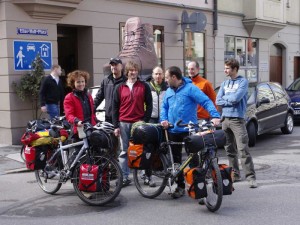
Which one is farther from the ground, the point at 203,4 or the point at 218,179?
the point at 203,4

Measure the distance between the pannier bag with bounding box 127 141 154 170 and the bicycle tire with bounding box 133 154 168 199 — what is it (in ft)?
0.57

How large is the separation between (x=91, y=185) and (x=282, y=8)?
16790 millimetres

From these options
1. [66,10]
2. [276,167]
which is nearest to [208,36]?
[66,10]

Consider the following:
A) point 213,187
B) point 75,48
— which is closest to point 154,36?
point 75,48

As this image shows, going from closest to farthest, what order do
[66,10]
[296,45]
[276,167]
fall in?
[276,167]
[66,10]
[296,45]

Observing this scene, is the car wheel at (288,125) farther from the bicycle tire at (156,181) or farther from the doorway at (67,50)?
the bicycle tire at (156,181)

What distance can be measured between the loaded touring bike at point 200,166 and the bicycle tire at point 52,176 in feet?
3.96

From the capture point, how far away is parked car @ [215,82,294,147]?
33.7 ft

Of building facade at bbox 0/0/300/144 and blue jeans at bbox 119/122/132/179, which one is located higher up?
building facade at bbox 0/0/300/144

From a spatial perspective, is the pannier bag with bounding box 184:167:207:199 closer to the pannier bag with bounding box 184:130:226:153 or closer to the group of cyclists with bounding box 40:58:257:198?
the pannier bag with bounding box 184:130:226:153

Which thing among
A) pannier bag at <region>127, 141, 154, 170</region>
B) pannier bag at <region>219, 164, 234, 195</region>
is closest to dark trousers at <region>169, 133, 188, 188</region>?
pannier bag at <region>127, 141, 154, 170</region>

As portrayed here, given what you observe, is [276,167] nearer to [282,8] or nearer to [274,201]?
[274,201]

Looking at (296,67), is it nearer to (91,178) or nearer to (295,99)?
(295,99)

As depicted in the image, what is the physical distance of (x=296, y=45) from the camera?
2309cm
